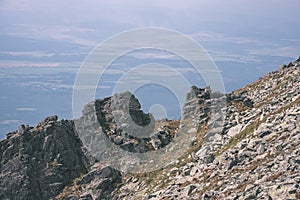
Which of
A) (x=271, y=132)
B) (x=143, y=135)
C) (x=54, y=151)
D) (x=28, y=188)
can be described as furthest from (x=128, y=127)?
(x=271, y=132)

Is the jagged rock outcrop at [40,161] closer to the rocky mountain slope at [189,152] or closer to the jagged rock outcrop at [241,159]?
the rocky mountain slope at [189,152]

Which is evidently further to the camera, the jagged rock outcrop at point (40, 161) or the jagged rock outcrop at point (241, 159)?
the jagged rock outcrop at point (40, 161)

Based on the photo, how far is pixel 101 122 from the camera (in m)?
67.3

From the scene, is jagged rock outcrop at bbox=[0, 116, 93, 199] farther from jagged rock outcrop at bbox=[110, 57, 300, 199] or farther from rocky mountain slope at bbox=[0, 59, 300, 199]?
jagged rock outcrop at bbox=[110, 57, 300, 199]

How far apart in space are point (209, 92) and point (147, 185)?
881 inches

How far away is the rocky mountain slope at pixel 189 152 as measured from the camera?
39531mm

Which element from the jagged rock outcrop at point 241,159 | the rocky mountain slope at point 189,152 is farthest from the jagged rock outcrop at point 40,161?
the jagged rock outcrop at point 241,159

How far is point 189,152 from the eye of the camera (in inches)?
2221

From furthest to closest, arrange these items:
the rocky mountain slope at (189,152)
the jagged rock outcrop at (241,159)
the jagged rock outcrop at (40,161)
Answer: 1. the jagged rock outcrop at (40,161)
2. the rocky mountain slope at (189,152)
3. the jagged rock outcrop at (241,159)

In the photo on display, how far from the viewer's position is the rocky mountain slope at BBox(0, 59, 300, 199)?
39.5 metres

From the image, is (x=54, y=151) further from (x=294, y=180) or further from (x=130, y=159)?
(x=294, y=180)

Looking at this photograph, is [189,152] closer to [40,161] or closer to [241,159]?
[241,159]

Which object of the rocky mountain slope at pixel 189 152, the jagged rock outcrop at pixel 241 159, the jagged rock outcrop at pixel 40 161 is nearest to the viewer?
the jagged rock outcrop at pixel 241 159

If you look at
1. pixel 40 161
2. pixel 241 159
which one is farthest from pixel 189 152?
pixel 40 161
